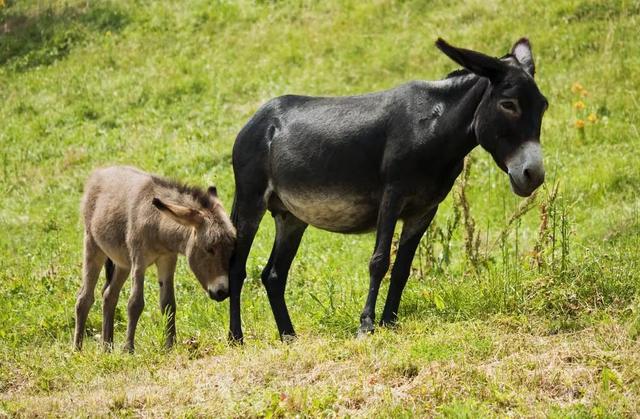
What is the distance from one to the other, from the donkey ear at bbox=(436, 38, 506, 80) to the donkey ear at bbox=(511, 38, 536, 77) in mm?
372

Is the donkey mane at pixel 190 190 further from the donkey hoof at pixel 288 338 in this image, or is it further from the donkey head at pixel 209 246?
the donkey hoof at pixel 288 338

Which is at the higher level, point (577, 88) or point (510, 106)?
point (510, 106)

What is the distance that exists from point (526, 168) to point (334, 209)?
1767mm

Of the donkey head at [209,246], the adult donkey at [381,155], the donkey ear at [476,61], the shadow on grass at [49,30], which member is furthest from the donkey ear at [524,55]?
the shadow on grass at [49,30]

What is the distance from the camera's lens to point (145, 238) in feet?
29.8

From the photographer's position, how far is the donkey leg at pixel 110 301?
9.48 metres

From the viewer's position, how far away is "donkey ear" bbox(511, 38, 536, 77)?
777cm

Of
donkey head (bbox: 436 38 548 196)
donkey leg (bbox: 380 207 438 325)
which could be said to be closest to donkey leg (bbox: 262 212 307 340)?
donkey leg (bbox: 380 207 438 325)

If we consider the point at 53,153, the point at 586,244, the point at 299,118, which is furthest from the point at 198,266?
the point at 53,153

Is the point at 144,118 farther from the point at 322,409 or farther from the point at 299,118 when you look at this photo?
the point at 322,409

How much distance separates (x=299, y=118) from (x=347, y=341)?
2146mm

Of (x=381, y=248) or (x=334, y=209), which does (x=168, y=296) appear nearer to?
(x=334, y=209)

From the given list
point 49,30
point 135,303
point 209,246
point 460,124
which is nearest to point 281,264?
point 209,246

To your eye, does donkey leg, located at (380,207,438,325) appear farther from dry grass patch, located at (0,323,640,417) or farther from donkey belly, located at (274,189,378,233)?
dry grass patch, located at (0,323,640,417)
